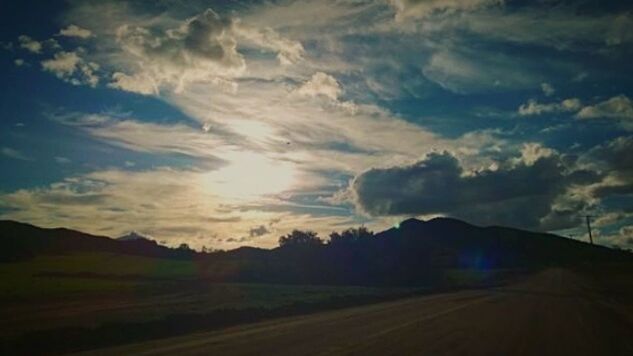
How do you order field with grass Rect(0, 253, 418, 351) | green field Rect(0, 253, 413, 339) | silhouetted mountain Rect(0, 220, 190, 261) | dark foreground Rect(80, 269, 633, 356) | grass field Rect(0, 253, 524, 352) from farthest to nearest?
silhouetted mountain Rect(0, 220, 190, 261) < green field Rect(0, 253, 413, 339) < field with grass Rect(0, 253, 418, 351) < grass field Rect(0, 253, 524, 352) < dark foreground Rect(80, 269, 633, 356)

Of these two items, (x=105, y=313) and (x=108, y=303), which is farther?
(x=108, y=303)

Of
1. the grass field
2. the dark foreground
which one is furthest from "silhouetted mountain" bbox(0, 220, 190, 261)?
the dark foreground

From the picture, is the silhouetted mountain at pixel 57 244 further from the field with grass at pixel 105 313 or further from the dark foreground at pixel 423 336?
the dark foreground at pixel 423 336

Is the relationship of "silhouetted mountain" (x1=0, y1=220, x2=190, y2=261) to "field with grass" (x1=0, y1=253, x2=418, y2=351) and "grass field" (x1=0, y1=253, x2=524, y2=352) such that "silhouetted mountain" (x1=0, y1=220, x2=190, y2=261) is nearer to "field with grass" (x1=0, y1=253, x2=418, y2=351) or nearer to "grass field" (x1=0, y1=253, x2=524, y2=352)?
"field with grass" (x1=0, y1=253, x2=418, y2=351)

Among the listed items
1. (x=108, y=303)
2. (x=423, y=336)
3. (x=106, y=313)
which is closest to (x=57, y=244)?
(x=108, y=303)

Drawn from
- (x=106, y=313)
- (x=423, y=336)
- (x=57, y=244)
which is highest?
(x=57, y=244)

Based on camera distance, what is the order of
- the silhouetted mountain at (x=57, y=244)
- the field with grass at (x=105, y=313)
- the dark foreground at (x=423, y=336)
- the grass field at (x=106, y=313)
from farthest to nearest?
the silhouetted mountain at (x=57, y=244) → the field with grass at (x=105, y=313) → the grass field at (x=106, y=313) → the dark foreground at (x=423, y=336)

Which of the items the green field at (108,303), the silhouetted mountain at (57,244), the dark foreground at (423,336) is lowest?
the dark foreground at (423,336)

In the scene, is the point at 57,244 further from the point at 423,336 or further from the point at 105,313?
the point at 423,336

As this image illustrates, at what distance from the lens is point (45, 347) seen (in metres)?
18.3

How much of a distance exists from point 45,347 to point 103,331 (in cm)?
319

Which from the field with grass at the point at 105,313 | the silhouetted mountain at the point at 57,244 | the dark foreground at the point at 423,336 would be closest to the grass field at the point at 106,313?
the field with grass at the point at 105,313

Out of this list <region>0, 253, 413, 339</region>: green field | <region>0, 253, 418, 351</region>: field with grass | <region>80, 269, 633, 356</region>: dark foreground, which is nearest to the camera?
<region>80, 269, 633, 356</region>: dark foreground

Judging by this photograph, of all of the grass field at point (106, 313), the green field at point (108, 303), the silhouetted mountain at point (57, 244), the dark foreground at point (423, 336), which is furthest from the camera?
the silhouetted mountain at point (57, 244)
